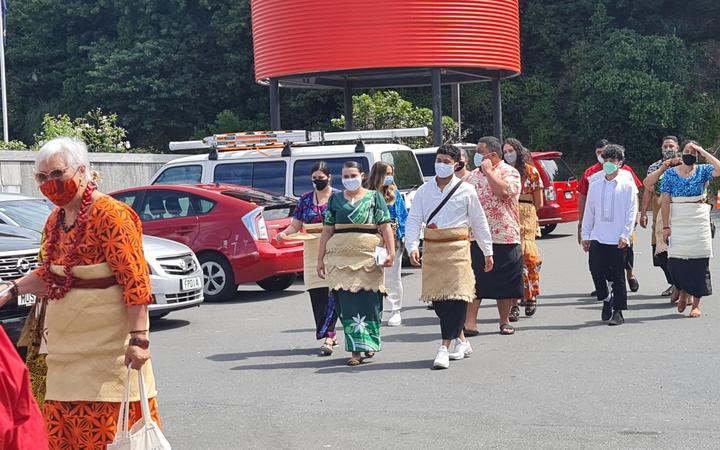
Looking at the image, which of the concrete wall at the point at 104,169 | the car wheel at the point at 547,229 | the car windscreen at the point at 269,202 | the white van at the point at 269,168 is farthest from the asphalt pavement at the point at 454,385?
the car wheel at the point at 547,229

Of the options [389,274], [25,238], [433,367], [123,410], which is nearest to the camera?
[123,410]

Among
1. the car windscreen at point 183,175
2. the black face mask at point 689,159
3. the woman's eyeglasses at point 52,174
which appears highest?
the woman's eyeglasses at point 52,174

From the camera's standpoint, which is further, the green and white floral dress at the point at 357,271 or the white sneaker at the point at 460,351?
the white sneaker at the point at 460,351

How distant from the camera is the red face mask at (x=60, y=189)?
535 centimetres

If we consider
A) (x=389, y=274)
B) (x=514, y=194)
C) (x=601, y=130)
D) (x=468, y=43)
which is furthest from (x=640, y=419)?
(x=601, y=130)

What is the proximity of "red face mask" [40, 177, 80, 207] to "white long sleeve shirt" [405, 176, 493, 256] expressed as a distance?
15.5ft

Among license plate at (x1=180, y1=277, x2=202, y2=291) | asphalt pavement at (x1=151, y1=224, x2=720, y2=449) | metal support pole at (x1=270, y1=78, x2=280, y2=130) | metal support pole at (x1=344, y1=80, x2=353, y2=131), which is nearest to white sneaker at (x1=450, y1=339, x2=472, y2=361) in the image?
asphalt pavement at (x1=151, y1=224, x2=720, y2=449)

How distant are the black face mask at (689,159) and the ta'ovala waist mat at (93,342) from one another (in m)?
7.85

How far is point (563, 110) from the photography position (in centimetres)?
4294

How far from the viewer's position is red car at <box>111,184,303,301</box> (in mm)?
14805

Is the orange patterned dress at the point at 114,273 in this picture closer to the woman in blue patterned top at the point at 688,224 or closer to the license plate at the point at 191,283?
the license plate at the point at 191,283

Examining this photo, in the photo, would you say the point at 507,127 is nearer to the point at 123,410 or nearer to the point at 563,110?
the point at 563,110

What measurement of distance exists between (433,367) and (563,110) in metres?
34.4

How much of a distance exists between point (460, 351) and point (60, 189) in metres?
5.24
